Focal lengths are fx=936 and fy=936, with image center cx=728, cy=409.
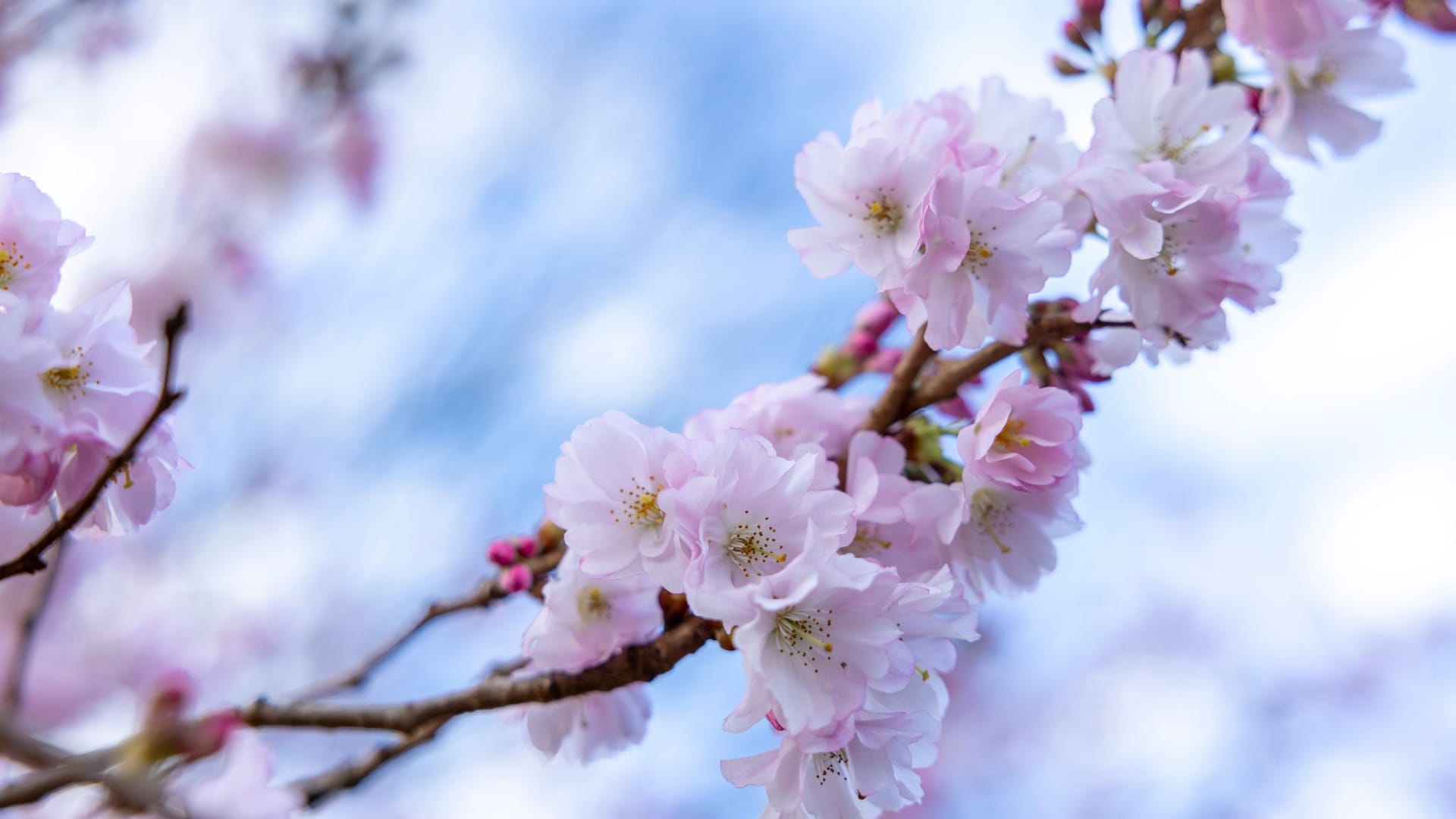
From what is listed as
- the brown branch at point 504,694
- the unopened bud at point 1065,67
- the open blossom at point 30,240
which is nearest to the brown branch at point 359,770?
the brown branch at point 504,694

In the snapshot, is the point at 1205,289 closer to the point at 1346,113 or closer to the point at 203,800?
the point at 1346,113

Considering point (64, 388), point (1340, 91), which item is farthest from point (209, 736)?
point (1340, 91)

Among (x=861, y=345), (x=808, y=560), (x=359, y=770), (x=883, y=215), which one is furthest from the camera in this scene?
(x=861, y=345)

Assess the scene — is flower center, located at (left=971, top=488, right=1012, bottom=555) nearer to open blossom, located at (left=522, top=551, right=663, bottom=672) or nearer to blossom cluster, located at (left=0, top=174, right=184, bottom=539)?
open blossom, located at (left=522, top=551, right=663, bottom=672)

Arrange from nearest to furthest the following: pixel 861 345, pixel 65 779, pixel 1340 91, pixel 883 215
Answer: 1. pixel 65 779
2. pixel 883 215
3. pixel 1340 91
4. pixel 861 345

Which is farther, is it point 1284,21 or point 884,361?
point 884,361

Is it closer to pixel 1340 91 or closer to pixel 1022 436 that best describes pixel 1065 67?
pixel 1340 91

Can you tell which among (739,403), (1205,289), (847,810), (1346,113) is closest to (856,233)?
(739,403)

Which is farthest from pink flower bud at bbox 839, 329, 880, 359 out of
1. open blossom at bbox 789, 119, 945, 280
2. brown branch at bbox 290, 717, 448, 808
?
brown branch at bbox 290, 717, 448, 808
